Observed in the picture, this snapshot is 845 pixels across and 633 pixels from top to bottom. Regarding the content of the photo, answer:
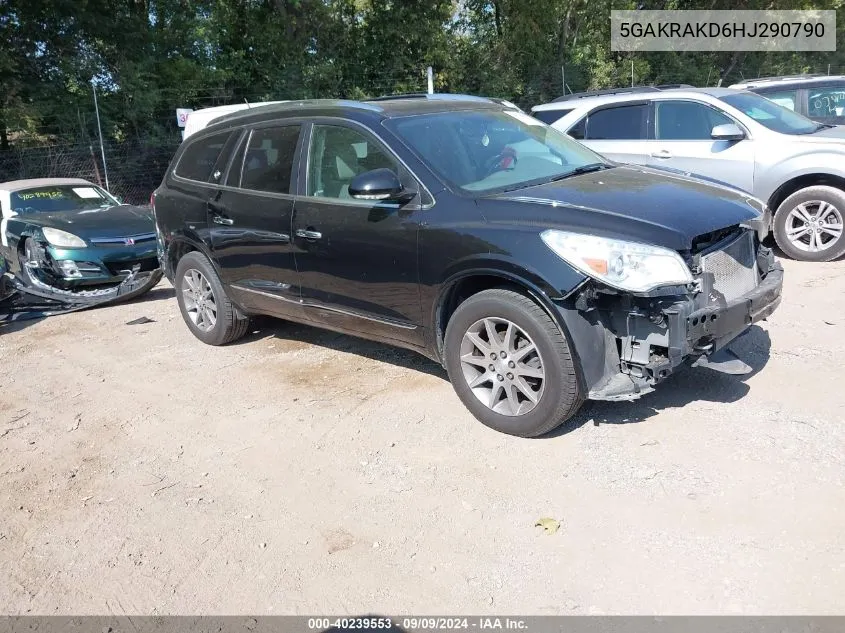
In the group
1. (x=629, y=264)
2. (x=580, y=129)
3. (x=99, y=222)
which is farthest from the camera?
(x=580, y=129)

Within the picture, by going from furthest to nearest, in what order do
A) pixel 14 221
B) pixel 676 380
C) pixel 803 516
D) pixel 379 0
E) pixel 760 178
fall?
pixel 379 0 < pixel 14 221 < pixel 760 178 < pixel 676 380 < pixel 803 516

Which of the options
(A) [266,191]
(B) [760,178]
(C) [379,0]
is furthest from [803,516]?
(C) [379,0]

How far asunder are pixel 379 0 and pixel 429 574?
17836 mm

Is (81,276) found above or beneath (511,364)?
above

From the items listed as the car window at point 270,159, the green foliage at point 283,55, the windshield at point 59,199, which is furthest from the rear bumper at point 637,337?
the green foliage at point 283,55

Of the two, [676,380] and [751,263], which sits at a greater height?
[751,263]

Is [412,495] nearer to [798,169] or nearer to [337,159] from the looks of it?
Result: [337,159]

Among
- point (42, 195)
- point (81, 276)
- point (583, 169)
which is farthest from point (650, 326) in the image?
point (42, 195)

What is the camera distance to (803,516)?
3273 millimetres

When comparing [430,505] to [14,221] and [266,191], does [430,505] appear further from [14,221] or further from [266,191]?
[14,221]

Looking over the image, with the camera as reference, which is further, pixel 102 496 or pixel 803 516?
pixel 102 496

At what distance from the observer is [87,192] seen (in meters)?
9.87

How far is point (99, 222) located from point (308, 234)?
4.83 m

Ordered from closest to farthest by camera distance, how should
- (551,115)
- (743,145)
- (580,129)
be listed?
(743,145) < (580,129) < (551,115)
